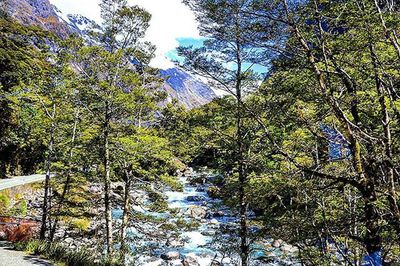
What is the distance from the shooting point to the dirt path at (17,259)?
9.30 metres

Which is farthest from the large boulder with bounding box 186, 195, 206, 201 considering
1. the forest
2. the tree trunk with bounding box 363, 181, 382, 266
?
the tree trunk with bounding box 363, 181, 382, 266

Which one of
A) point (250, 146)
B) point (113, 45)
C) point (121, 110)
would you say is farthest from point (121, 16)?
point (250, 146)

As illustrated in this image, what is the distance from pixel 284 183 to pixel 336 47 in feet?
9.28

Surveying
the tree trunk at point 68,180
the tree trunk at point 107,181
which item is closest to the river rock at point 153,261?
the tree trunk at point 68,180

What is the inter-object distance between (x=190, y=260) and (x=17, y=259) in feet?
31.3

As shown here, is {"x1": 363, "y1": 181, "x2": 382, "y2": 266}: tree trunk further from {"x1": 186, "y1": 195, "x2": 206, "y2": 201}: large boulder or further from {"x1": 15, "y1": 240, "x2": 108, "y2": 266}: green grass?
{"x1": 186, "y1": 195, "x2": 206, "y2": 201}: large boulder

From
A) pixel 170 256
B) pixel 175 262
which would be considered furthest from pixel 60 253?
pixel 170 256

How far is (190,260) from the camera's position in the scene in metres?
17.2

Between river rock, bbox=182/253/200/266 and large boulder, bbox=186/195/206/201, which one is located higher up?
large boulder, bbox=186/195/206/201

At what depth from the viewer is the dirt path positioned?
930cm

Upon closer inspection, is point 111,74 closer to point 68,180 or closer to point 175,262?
point 68,180

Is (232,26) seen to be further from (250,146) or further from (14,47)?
(14,47)

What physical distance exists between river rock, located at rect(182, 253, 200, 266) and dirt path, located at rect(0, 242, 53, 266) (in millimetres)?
8386

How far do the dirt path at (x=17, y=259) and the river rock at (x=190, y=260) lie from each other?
27.5 feet
